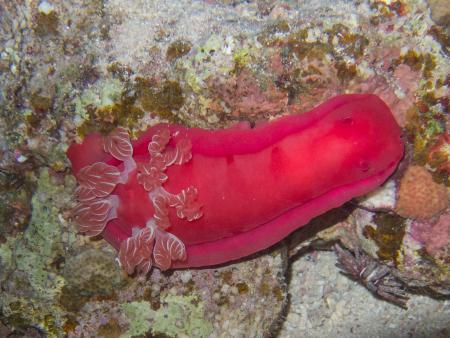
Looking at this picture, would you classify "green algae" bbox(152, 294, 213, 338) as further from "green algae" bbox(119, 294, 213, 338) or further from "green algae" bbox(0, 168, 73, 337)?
"green algae" bbox(0, 168, 73, 337)

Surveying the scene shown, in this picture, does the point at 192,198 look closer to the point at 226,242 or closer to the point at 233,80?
the point at 226,242

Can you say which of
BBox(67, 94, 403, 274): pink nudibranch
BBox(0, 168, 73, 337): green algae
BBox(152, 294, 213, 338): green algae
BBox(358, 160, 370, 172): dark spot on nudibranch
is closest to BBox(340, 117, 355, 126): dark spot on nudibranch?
BBox(67, 94, 403, 274): pink nudibranch

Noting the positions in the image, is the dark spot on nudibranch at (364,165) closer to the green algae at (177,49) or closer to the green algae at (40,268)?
the green algae at (177,49)

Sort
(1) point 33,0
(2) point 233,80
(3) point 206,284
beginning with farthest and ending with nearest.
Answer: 1. (3) point 206,284
2. (1) point 33,0
3. (2) point 233,80

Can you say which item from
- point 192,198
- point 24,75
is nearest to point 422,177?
point 192,198

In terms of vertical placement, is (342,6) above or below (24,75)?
above

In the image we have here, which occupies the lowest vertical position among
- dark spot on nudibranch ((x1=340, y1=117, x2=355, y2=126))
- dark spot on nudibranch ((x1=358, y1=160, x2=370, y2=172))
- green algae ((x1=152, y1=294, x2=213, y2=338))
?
green algae ((x1=152, y1=294, x2=213, y2=338))

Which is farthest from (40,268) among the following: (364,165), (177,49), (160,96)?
(364,165)

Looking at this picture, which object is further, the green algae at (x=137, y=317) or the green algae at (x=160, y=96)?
the green algae at (x=137, y=317)

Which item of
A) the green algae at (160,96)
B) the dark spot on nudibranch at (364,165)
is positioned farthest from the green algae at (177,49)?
the dark spot on nudibranch at (364,165)
